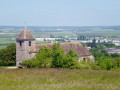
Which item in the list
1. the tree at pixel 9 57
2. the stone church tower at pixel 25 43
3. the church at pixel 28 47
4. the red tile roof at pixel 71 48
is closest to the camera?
the red tile roof at pixel 71 48

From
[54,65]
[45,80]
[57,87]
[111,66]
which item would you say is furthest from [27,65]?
[57,87]

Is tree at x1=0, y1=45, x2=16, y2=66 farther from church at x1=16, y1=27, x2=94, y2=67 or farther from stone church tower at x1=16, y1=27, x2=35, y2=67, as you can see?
stone church tower at x1=16, y1=27, x2=35, y2=67

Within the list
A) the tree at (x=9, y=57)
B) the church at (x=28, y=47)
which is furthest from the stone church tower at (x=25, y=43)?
the tree at (x=9, y=57)

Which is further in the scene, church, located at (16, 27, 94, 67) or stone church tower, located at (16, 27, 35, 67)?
stone church tower, located at (16, 27, 35, 67)

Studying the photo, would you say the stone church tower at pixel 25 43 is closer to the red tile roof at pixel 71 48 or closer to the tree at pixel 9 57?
the red tile roof at pixel 71 48

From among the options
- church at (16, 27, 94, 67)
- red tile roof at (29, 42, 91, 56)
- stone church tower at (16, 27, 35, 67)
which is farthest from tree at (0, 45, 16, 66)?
red tile roof at (29, 42, 91, 56)

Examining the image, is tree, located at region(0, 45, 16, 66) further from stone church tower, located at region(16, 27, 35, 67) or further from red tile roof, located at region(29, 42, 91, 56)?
red tile roof, located at region(29, 42, 91, 56)

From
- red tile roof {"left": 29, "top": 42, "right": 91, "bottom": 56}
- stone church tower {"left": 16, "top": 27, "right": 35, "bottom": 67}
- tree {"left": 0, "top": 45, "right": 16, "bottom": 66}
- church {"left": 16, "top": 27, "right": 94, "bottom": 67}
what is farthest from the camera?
tree {"left": 0, "top": 45, "right": 16, "bottom": 66}

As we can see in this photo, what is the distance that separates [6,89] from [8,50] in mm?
47950

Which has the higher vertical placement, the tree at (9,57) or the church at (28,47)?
the church at (28,47)

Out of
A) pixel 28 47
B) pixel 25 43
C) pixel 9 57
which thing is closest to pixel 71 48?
pixel 28 47

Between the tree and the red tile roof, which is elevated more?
the red tile roof

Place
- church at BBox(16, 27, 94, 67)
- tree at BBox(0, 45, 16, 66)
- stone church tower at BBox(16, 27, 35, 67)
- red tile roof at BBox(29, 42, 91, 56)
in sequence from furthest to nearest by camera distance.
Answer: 1. tree at BBox(0, 45, 16, 66)
2. stone church tower at BBox(16, 27, 35, 67)
3. church at BBox(16, 27, 94, 67)
4. red tile roof at BBox(29, 42, 91, 56)

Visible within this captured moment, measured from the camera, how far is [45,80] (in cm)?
1198
